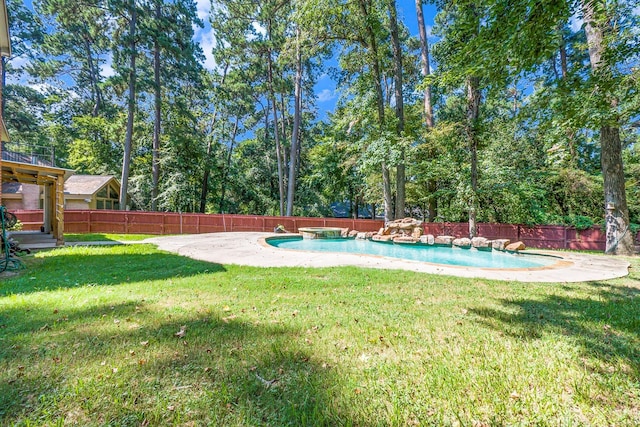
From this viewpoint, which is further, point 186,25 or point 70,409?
point 186,25

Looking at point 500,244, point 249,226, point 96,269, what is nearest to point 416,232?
point 500,244

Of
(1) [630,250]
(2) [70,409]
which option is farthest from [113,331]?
(1) [630,250]

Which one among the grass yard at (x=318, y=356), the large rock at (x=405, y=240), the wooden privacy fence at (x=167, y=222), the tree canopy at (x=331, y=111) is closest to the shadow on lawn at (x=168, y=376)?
the grass yard at (x=318, y=356)

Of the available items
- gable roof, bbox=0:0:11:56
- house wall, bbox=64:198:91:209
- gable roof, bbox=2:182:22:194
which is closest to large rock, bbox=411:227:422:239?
gable roof, bbox=0:0:11:56

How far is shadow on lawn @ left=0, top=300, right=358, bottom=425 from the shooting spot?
157cm

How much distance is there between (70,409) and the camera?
62.8 inches

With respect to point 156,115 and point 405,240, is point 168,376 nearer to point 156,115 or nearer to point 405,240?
point 405,240

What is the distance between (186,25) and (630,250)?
24140 millimetres

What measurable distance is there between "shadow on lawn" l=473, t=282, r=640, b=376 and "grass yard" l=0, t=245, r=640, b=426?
2 cm

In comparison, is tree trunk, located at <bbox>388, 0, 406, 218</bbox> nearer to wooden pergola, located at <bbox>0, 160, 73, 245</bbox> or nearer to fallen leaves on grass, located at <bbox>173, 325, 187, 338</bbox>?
fallen leaves on grass, located at <bbox>173, 325, 187, 338</bbox>

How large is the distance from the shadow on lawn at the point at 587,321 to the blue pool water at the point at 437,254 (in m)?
4.05

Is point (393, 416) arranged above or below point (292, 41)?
below

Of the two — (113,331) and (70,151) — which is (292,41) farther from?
(70,151)

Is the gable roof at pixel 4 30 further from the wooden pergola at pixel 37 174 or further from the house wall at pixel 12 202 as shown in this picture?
the house wall at pixel 12 202
